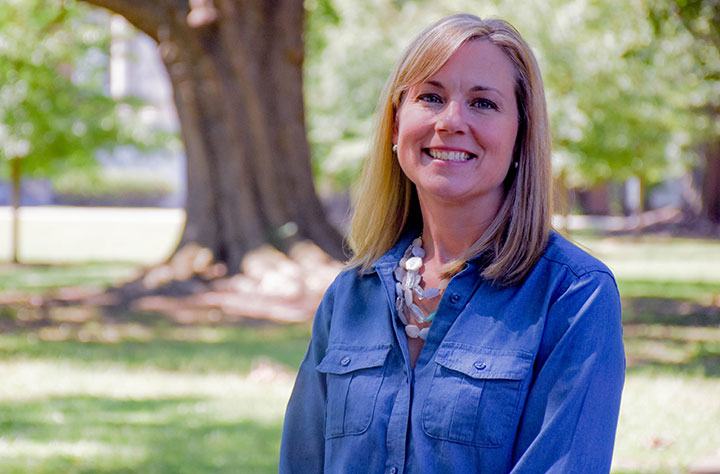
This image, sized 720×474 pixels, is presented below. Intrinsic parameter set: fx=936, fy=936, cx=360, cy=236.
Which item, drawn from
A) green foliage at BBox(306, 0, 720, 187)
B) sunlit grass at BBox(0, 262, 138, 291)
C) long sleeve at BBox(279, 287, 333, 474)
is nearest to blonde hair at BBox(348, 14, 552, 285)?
long sleeve at BBox(279, 287, 333, 474)

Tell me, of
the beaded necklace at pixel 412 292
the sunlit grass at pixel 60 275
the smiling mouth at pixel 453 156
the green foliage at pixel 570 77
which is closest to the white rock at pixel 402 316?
the beaded necklace at pixel 412 292

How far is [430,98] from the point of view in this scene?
2.24 m

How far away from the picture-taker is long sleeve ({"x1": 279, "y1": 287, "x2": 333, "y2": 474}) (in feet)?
7.84

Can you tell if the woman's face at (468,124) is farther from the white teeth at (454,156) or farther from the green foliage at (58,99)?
the green foliage at (58,99)

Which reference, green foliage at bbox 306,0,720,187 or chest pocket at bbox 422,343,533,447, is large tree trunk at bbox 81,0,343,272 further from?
chest pocket at bbox 422,343,533,447

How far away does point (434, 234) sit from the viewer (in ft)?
7.72

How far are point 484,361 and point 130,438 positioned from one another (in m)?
4.22

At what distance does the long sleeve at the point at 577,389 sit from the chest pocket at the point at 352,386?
0.37 meters

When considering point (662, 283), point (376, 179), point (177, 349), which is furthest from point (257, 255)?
point (376, 179)

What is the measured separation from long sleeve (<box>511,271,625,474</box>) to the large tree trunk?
1056 centimetres

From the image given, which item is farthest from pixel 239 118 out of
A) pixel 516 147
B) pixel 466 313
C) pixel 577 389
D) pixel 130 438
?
pixel 577 389

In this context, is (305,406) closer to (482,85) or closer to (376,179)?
(376,179)

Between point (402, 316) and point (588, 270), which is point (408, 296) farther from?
Answer: point (588, 270)

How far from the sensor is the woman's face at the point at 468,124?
2.16 m
